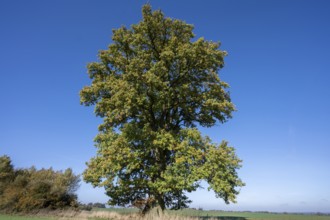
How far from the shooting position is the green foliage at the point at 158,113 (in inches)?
906

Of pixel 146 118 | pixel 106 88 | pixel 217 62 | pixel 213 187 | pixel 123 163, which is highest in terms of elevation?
pixel 217 62

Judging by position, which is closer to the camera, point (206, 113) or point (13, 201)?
point (206, 113)

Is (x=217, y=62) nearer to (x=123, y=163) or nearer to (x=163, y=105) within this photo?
(x=163, y=105)

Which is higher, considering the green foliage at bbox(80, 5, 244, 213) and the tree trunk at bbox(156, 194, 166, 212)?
the green foliage at bbox(80, 5, 244, 213)

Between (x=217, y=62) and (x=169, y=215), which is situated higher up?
(x=217, y=62)

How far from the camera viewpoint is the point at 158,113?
27.7 meters

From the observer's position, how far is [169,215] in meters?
23.1

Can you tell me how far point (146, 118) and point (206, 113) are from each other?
5669mm

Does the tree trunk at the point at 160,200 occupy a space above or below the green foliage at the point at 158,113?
below

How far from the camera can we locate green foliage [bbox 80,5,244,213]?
23.0m

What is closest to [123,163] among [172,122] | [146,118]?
[146,118]

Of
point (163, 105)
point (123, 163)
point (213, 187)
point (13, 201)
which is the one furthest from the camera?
point (13, 201)

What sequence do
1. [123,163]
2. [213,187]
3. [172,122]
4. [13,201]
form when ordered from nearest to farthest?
[213,187] < [123,163] < [172,122] < [13,201]

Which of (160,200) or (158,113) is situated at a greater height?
(158,113)
